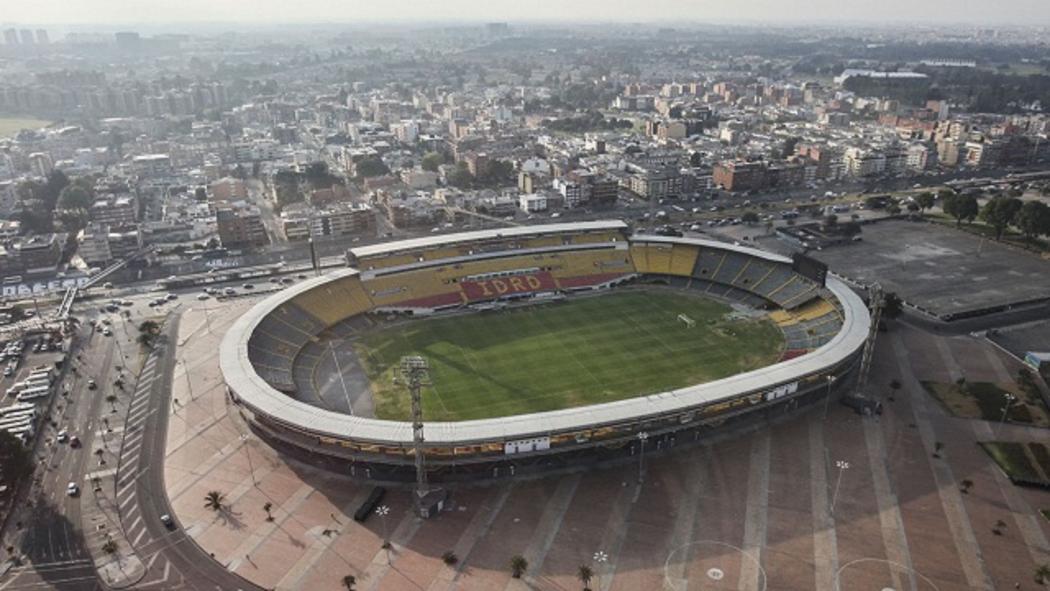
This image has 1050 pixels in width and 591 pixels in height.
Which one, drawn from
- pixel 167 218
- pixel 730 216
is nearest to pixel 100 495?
pixel 167 218

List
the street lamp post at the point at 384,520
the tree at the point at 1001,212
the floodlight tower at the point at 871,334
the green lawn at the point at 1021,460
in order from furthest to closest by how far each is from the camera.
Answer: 1. the tree at the point at 1001,212
2. the floodlight tower at the point at 871,334
3. the green lawn at the point at 1021,460
4. the street lamp post at the point at 384,520

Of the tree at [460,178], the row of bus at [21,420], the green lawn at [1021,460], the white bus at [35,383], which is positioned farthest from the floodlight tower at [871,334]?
the tree at [460,178]

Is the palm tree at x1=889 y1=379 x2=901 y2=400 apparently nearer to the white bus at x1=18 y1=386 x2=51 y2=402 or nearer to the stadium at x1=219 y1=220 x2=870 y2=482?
the stadium at x1=219 y1=220 x2=870 y2=482

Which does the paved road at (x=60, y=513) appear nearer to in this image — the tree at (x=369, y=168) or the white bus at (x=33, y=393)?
the white bus at (x=33, y=393)

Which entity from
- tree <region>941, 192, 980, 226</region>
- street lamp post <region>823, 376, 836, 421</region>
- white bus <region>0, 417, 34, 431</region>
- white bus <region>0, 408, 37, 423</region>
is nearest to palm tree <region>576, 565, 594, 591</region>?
street lamp post <region>823, 376, 836, 421</region>

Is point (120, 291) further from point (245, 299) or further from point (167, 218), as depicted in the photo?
point (167, 218)
